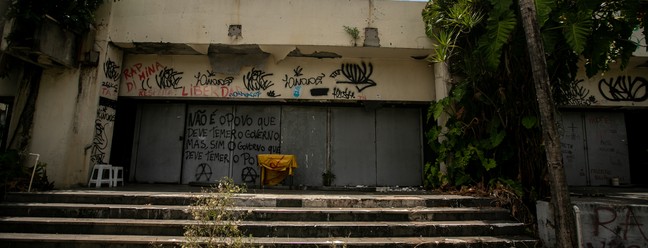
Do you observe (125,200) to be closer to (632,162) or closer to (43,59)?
(43,59)

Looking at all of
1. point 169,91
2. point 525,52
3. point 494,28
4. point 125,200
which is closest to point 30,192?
point 125,200

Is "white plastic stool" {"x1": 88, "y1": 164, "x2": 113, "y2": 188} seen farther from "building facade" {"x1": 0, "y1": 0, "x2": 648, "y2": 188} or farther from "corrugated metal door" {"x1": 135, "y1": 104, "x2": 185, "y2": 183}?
"corrugated metal door" {"x1": 135, "y1": 104, "x2": 185, "y2": 183}

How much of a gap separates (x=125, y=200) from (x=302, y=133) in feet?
14.3

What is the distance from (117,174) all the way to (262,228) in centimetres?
488

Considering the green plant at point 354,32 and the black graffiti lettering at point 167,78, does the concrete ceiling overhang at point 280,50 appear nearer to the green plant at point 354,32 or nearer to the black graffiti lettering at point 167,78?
the green plant at point 354,32

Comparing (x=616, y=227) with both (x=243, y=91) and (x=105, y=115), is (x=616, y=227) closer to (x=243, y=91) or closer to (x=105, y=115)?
(x=243, y=91)

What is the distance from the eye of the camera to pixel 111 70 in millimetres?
8195

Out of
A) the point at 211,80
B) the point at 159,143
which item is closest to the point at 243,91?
the point at 211,80

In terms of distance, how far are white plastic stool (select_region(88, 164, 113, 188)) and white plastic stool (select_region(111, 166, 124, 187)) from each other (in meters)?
0.09

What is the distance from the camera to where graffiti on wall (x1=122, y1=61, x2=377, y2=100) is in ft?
28.8

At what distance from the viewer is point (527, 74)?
6273 mm

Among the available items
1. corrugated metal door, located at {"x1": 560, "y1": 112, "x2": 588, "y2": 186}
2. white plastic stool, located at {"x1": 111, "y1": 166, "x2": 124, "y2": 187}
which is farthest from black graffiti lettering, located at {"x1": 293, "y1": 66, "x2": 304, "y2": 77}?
corrugated metal door, located at {"x1": 560, "y1": 112, "x2": 588, "y2": 186}

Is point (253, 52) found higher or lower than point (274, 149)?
higher

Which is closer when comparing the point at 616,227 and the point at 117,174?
the point at 616,227
